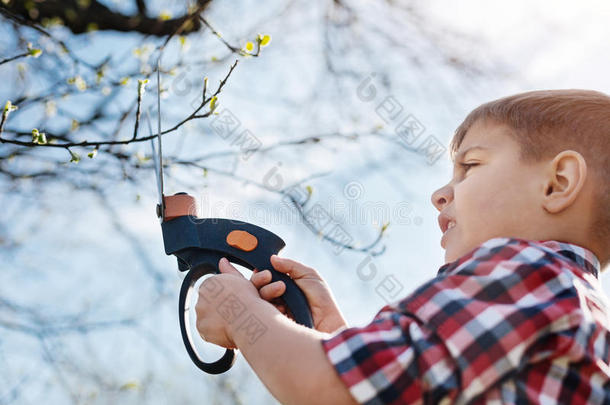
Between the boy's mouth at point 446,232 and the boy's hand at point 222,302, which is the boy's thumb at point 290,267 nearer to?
the boy's hand at point 222,302

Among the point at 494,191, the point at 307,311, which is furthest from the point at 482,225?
the point at 307,311

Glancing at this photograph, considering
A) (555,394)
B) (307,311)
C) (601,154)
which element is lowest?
(555,394)

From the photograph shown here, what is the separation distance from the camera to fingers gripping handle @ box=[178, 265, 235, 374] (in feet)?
3.26

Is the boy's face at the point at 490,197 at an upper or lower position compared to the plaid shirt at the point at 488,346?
upper

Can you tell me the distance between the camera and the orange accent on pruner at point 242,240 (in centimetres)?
107

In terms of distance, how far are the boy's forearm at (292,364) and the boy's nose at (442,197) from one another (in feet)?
1.29

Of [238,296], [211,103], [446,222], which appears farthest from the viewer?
[211,103]

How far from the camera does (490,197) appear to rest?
0.95m

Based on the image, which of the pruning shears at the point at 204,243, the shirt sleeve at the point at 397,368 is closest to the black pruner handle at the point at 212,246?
the pruning shears at the point at 204,243

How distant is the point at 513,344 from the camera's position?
67 cm

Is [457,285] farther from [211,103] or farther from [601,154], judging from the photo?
[211,103]

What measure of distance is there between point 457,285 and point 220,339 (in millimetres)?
435

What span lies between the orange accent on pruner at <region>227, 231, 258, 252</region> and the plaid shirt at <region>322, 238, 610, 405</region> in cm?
36

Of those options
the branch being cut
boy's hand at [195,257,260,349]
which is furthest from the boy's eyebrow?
the branch being cut
